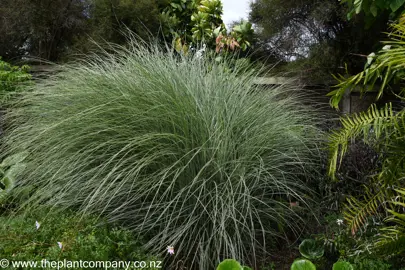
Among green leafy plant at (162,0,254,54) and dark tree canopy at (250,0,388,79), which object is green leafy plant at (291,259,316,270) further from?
dark tree canopy at (250,0,388,79)

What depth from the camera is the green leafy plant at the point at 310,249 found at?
242cm

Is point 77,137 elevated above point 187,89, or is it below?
below

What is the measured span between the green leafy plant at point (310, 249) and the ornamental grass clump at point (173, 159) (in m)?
0.26

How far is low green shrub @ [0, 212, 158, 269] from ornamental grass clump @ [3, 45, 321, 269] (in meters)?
0.11

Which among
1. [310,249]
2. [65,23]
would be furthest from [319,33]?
[65,23]

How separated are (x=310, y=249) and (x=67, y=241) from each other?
123cm

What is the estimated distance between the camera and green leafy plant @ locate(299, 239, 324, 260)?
7.93 feet

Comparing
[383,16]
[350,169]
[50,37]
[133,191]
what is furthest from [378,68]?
[50,37]

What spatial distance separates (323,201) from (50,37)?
228 inches

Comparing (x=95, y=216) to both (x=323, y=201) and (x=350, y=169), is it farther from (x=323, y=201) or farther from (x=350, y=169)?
(x=350, y=169)

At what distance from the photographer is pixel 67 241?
226 centimetres

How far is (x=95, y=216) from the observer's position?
8.50ft

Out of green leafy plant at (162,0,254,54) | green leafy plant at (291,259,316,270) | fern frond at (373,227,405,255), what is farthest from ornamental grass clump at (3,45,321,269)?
green leafy plant at (162,0,254,54)

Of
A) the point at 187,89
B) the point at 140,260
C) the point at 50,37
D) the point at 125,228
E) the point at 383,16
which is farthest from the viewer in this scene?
the point at 50,37
